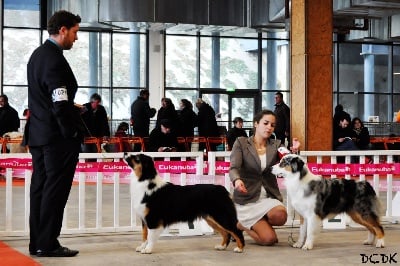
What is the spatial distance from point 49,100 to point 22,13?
639 inches

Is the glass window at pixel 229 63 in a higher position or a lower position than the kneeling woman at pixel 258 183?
higher

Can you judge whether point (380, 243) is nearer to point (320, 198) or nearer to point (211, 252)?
point (320, 198)

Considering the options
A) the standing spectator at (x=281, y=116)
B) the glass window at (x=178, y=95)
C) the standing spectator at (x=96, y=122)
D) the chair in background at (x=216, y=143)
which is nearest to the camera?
the standing spectator at (x=96, y=122)

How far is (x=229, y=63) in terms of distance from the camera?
23078 mm

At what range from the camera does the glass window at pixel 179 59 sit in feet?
72.1

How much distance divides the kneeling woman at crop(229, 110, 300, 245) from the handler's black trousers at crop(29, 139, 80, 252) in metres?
1.41

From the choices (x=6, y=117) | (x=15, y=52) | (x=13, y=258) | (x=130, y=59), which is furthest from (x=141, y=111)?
(x=13, y=258)

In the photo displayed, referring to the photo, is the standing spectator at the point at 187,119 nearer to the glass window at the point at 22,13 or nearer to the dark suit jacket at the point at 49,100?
the glass window at the point at 22,13

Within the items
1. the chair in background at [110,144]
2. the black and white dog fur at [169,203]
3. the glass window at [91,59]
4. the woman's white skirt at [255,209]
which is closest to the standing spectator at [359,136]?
the chair in background at [110,144]

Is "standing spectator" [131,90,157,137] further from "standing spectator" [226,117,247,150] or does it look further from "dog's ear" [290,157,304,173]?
"dog's ear" [290,157,304,173]

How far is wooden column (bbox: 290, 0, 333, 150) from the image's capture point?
26.6 ft

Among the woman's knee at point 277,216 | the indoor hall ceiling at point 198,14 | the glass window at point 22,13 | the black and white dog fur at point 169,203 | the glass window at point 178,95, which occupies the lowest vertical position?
the woman's knee at point 277,216

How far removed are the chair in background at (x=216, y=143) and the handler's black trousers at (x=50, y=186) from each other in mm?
10786

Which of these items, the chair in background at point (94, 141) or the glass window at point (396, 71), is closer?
the chair in background at point (94, 141)
